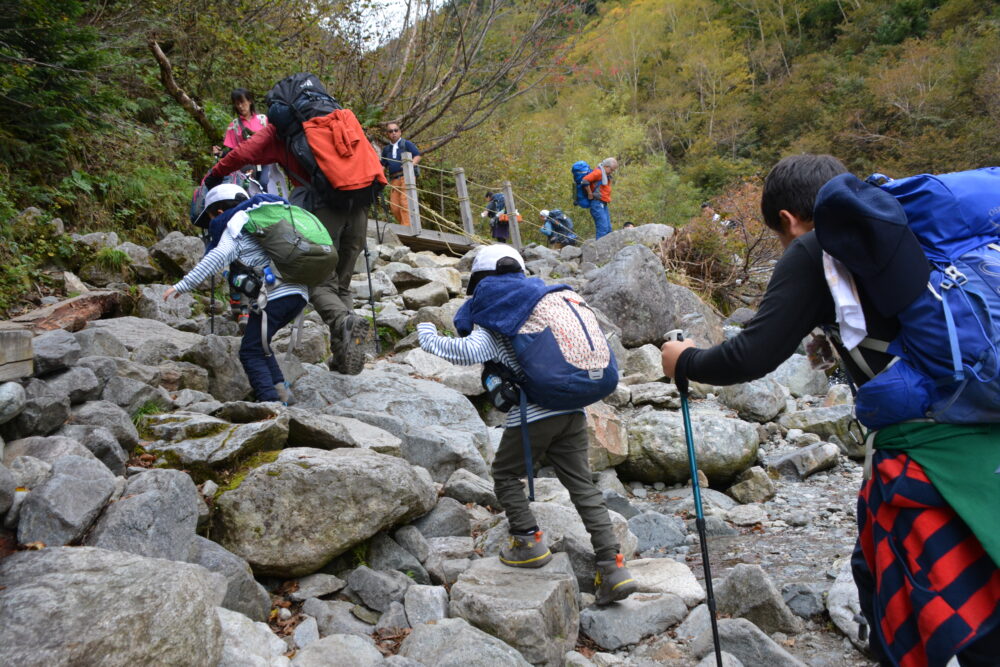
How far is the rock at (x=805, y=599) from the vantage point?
3.60 m

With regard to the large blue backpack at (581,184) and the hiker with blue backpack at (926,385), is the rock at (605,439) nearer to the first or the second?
the hiker with blue backpack at (926,385)

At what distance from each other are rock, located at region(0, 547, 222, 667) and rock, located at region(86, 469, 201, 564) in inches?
15.4

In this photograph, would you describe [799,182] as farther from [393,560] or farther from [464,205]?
[464,205]

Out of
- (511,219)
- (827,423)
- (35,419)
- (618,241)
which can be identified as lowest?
(827,423)

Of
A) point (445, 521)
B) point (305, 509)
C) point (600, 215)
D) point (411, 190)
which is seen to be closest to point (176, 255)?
point (411, 190)

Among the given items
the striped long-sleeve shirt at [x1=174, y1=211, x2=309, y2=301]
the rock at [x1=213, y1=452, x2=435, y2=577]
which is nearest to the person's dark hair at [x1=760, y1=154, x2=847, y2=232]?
the rock at [x1=213, y1=452, x2=435, y2=577]

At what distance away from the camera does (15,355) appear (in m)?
3.41

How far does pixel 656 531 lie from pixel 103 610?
362cm

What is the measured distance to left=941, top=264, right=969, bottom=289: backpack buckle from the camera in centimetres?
160

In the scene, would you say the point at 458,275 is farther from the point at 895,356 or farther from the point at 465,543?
the point at 895,356

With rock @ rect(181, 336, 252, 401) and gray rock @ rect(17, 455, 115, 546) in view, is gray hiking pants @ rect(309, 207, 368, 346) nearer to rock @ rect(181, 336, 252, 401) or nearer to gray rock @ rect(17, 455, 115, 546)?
rock @ rect(181, 336, 252, 401)

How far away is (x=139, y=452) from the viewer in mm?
3641

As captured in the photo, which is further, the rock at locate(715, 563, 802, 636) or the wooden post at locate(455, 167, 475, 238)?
the wooden post at locate(455, 167, 475, 238)

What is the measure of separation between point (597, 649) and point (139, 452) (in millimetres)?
2422
